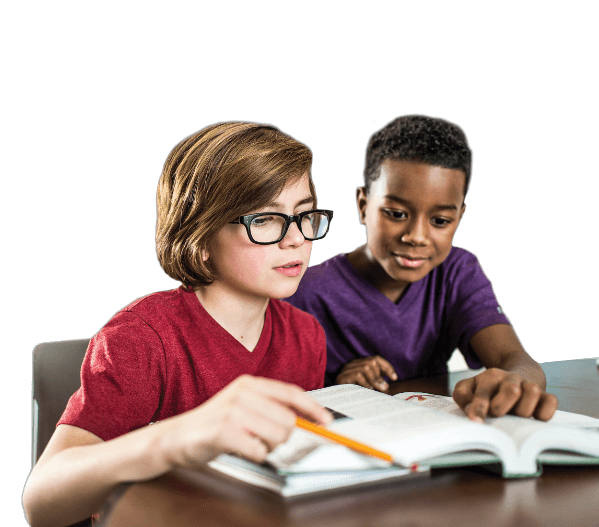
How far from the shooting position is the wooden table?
55 cm

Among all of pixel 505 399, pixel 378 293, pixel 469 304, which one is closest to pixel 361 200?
pixel 378 293

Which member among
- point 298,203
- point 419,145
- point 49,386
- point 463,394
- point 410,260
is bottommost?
point 49,386

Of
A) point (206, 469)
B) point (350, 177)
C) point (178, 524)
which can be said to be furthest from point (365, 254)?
point (178, 524)

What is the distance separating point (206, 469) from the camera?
65 cm

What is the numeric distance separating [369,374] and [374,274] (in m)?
0.26

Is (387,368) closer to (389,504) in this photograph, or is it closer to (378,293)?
(378,293)

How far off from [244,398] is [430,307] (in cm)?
85

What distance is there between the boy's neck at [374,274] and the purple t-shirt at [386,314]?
0.01 metres

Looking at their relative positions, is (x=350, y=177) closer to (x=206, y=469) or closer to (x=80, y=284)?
(x=80, y=284)

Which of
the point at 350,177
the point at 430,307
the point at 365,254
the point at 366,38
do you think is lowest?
the point at 430,307

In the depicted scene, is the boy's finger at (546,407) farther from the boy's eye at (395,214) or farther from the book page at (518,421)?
the boy's eye at (395,214)

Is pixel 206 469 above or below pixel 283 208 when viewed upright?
below

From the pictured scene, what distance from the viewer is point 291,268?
3.05ft

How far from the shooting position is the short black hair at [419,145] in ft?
3.99
